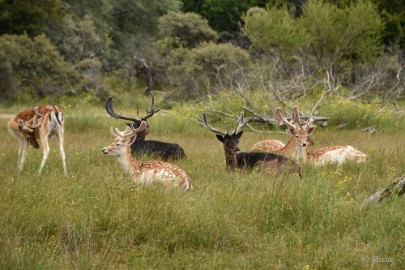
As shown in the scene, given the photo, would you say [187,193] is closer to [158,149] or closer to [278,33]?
[158,149]

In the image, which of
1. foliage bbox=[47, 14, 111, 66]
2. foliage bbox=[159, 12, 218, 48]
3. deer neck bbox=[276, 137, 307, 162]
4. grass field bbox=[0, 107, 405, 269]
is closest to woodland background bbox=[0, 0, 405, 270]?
grass field bbox=[0, 107, 405, 269]

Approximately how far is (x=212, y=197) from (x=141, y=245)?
1.26 metres

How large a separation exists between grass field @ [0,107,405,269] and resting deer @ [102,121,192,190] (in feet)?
0.90

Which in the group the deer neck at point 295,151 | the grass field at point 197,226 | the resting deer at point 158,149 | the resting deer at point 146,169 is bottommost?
the resting deer at point 158,149

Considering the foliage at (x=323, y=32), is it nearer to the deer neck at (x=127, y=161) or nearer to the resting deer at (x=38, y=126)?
the resting deer at (x=38, y=126)

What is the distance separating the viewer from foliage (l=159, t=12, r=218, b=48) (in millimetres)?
33781

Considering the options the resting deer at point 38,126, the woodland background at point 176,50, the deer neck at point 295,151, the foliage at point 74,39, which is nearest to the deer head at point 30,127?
the resting deer at point 38,126

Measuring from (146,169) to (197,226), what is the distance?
235cm

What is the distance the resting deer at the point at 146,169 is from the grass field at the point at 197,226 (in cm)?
28

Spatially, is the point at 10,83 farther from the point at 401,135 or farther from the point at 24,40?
the point at 401,135

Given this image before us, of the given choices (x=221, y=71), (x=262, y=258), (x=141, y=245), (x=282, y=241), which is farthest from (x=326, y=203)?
(x=221, y=71)

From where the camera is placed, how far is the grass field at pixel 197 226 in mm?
5492

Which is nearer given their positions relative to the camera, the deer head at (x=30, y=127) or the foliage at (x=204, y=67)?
the deer head at (x=30, y=127)

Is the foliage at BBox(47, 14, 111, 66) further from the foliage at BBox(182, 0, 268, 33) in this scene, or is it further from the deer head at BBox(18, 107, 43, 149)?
the deer head at BBox(18, 107, 43, 149)
